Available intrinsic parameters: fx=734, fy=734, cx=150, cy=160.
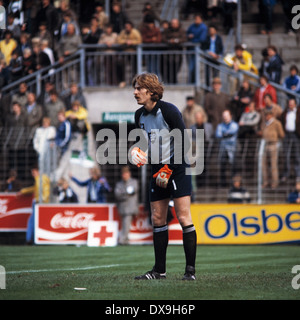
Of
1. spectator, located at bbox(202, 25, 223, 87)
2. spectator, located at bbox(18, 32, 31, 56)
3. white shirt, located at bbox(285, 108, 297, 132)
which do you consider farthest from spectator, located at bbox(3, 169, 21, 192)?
white shirt, located at bbox(285, 108, 297, 132)

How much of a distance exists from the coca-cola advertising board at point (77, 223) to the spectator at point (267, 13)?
9.08 metres

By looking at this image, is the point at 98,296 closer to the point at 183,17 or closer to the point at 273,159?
the point at 273,159

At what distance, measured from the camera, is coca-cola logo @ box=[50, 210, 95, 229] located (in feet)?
60.4

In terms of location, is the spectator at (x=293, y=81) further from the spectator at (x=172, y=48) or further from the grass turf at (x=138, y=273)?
the grass turf at (x=138, y=273)

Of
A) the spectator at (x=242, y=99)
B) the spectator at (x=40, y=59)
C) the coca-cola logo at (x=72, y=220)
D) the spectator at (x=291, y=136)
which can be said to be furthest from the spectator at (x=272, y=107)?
the spectator at (x=40, y=59)

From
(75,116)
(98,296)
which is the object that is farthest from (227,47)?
(98,296)

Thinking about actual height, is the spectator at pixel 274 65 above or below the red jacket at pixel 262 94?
above

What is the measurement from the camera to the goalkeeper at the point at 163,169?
29.0 ft

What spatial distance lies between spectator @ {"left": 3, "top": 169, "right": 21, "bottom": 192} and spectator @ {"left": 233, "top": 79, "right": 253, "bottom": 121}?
20.0 feet

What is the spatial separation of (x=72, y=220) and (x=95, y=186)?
1.05 metres

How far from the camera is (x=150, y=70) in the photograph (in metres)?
22.0

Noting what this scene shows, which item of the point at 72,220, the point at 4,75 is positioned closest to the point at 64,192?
the point at 72,220

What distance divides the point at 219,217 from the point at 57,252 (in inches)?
173

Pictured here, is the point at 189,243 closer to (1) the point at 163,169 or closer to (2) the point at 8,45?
(1) the point at 163,169
